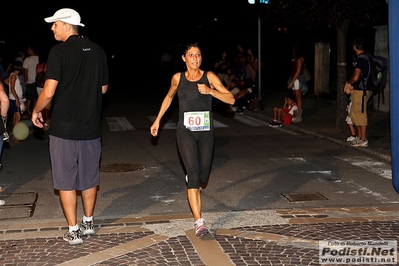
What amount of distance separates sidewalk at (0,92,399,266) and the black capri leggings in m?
0.61

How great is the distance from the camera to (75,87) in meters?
6.25

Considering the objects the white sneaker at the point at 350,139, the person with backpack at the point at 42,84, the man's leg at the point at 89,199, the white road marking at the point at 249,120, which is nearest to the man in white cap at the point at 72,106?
the man's leg at the point at 89,199

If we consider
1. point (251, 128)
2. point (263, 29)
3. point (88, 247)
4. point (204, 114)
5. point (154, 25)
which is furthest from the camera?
point (154, 25)

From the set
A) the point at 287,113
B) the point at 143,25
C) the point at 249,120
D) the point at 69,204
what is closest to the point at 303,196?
the point at 69,204

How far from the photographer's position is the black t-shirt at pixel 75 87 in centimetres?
618

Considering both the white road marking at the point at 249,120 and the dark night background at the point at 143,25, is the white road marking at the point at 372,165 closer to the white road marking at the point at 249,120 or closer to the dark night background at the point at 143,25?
the white road marking at the point at 249,120

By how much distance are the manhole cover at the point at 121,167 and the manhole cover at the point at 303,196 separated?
115 inches

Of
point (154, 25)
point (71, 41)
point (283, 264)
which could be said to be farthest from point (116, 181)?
point (154, 25)

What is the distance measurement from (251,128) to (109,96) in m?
13.2

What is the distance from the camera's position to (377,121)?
16.1m

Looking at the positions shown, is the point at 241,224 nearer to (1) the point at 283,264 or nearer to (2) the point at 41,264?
(1) the point at 283,264

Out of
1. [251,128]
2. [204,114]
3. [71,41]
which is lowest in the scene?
[251,128]

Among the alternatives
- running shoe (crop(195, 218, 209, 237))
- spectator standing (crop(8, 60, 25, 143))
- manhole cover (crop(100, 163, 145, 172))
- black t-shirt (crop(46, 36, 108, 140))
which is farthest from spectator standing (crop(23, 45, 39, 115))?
running shoe (crop(195, 218, 209, 237))

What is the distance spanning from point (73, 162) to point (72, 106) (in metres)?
0.56
